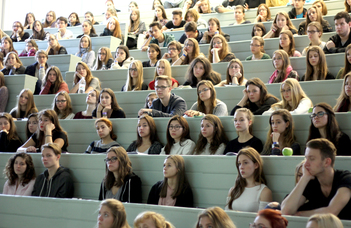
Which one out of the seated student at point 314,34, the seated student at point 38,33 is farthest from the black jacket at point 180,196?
the seated student at point 38,33

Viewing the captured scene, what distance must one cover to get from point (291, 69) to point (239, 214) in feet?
7.77

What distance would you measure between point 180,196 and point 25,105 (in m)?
2.67

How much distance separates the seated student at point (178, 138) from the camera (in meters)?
3.55

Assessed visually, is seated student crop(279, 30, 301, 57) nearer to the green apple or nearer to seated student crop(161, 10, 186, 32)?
the green apple

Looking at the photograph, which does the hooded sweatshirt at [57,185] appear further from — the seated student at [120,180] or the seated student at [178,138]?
the seated student at [178,138]

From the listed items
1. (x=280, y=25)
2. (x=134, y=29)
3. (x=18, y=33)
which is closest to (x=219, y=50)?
(x=280, y=25)

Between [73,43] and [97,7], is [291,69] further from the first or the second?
[97,7]

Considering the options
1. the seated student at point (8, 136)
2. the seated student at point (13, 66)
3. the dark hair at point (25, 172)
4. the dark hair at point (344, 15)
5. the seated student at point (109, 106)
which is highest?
the dark hair at point (344, 15)

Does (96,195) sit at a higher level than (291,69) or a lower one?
lower

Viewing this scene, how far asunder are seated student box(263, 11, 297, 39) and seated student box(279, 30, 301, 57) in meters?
0.60

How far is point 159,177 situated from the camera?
10.9 feet

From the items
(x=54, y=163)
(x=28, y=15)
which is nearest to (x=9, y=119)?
(x=54, y=163)

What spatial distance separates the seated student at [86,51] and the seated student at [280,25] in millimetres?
2375

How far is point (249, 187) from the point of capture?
2.79 meters
